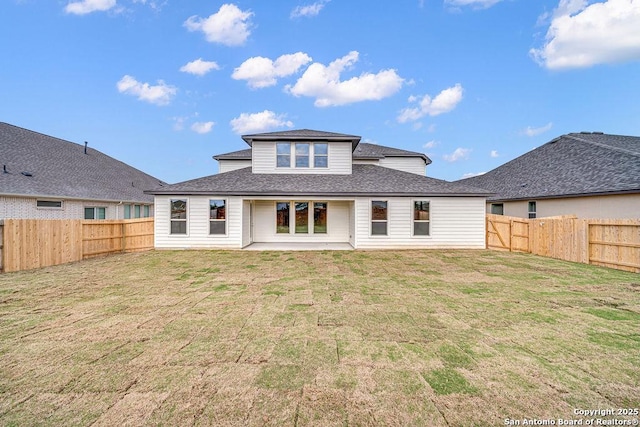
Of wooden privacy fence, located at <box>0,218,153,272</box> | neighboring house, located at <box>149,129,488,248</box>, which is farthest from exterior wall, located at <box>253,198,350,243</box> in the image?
wooden privacy fence, located at <box>0,218,153,272</box>

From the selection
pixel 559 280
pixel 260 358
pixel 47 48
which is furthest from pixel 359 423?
pixel 47 48

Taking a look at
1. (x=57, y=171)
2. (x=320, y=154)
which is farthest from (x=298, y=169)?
(x=57, y=171)

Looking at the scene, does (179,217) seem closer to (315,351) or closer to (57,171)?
(57,171)

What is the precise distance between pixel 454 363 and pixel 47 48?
25.2m

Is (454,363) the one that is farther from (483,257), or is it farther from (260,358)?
(483,257)

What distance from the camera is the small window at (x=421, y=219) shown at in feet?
44.8

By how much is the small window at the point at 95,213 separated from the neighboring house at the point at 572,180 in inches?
995

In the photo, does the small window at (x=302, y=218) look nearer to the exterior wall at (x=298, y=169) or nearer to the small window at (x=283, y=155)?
the exterior wall at (x=298, y=169)

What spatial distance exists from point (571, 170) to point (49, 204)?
28.7 m

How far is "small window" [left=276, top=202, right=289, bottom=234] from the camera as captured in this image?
1582cm

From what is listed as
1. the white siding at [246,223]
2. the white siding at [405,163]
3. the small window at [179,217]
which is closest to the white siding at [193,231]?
the small window at [179,217]

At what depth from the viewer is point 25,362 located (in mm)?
3459

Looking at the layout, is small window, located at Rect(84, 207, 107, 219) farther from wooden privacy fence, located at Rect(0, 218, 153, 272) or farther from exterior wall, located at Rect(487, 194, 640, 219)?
exterior wall, located at Rect(487, 194, 640, 219)

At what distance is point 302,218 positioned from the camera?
16.0 meters
